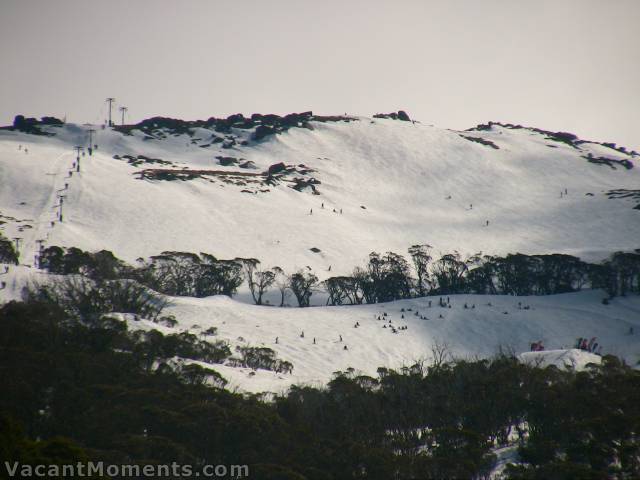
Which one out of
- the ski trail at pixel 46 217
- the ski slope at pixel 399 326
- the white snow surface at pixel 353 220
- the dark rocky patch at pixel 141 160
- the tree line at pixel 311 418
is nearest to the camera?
the tree line at pixel 311 418

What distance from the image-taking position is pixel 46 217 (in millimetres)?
79938

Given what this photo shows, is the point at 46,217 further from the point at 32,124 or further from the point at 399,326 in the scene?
the point at 32,124

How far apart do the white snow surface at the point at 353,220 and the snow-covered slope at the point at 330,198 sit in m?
0.45

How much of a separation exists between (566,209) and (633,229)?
1667 centimetres

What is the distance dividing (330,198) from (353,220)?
12.5 m

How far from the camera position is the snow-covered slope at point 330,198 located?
275 feet

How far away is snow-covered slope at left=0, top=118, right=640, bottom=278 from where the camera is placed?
8394 cm

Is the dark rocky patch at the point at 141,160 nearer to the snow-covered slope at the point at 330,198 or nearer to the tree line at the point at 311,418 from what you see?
the snow-covered slope at the point at 330,198

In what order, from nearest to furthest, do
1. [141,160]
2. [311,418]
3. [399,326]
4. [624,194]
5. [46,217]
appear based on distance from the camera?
[311,418] < [399,326] < [46,217] < [624,194] < [141,160]

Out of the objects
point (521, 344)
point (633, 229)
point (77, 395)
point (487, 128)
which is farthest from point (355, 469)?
point (487, 128)

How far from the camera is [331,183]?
12519 cm

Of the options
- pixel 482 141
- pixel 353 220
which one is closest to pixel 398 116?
pixel 482 141

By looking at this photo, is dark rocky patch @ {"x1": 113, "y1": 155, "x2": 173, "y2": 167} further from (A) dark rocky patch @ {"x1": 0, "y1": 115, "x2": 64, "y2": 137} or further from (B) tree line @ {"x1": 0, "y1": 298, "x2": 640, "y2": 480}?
(B) tree line @ {"x1": 0, "y1": 298, "x2": 640, "y2": 480}

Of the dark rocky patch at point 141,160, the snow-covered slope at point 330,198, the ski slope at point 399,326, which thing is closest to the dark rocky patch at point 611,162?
the snow-covered slope at point 330,198
